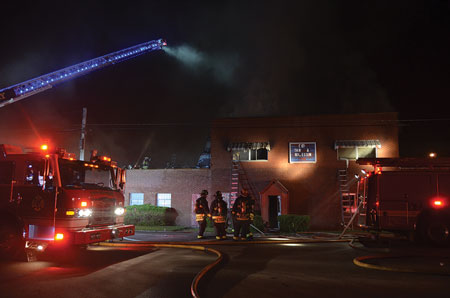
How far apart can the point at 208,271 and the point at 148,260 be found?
2084 millimetres

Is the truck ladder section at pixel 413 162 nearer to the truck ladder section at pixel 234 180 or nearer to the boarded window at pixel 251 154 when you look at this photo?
the boarded window at pixel 251 154

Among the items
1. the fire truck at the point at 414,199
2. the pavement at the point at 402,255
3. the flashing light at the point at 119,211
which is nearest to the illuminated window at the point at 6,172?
the flashing light at the point at 119,211

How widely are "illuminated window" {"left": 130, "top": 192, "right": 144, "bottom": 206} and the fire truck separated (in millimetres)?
13409

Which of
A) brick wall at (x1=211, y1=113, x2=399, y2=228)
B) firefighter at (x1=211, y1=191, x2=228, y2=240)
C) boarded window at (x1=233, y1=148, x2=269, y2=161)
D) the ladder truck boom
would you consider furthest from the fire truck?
the ladder truck boom

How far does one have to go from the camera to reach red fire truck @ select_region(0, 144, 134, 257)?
738 cm

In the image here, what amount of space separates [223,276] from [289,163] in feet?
42.7

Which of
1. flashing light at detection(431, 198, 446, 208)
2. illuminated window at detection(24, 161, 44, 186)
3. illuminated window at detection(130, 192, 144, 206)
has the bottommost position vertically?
illuminated window at detection(130, 192, 144, 206)

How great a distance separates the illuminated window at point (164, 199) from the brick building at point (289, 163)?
0.61ft

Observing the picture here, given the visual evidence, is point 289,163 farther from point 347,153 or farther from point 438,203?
point 438,203

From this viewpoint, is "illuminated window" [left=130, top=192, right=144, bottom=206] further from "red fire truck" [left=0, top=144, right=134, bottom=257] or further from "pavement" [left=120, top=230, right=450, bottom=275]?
"red fire truck" [left=0, top=144, right=134, bottom=257]

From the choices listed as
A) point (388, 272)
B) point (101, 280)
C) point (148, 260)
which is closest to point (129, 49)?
point (148, 260)

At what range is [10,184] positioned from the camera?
801cm

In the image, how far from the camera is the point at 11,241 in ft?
25.6

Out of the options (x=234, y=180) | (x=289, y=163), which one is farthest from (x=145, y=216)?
(x=289, y=163)
